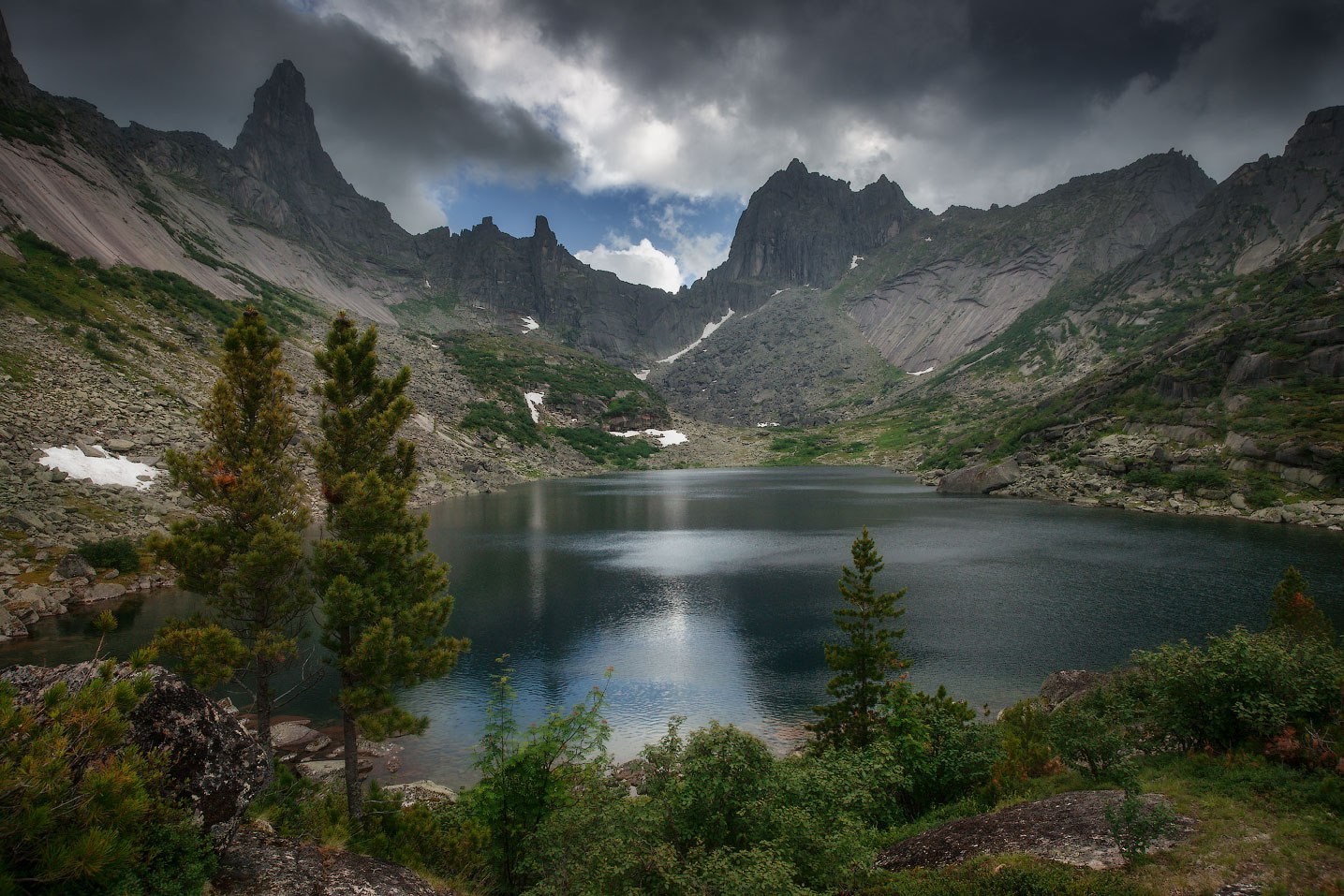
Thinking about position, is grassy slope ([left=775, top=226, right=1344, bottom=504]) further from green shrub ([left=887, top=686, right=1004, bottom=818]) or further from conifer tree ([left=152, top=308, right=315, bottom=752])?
conifer tree ([left=152, top=308, right=315, bottom=752])

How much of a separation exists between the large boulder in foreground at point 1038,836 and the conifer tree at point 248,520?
1469 centimetres

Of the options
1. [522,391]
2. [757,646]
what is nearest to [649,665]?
[757,646]

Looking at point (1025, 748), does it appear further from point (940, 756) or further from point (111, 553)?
point (111, 553)

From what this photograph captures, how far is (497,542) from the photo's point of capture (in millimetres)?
66062

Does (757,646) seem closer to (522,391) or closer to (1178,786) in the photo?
(1178,786)

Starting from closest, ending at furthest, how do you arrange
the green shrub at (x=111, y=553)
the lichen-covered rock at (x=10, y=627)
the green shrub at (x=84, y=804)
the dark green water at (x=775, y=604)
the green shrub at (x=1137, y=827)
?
the green shrub at (x=84, y=804), the green shrub at (x=1137, y=827), the dark green water at (x=775, y=604), the lichen-covered rock at (x=10, y=627), the green shrub at (x=111, y=553)

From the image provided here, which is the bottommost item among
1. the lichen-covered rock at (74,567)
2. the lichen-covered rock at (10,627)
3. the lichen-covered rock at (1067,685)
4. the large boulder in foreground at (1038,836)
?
the lichen-covered rock at (1067,685)

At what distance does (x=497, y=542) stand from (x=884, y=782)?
56.7m

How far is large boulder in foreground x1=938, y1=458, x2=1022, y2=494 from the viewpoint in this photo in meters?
105

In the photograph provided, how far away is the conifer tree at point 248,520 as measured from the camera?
581 inches

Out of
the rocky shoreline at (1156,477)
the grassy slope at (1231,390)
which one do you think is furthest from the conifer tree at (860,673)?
the grassy slope at (1231,390)

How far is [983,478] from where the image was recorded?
106 m

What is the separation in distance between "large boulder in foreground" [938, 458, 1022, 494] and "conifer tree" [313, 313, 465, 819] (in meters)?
107

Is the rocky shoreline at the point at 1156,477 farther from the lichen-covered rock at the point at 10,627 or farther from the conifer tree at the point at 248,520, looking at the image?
the lichen-covered rock at the point at 10,627
